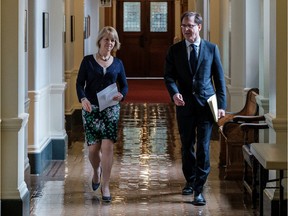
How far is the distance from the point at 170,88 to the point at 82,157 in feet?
11.9

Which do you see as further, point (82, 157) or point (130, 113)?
point (130, 113)

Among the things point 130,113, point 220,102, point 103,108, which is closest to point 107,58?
point 103,108

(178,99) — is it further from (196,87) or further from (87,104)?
(87,104)

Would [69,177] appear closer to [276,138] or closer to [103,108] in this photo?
[103,108]

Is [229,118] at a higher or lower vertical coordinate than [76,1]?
lower

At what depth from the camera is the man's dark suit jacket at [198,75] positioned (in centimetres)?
904

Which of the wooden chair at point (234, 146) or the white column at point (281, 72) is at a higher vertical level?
the white column at point (281, 72)

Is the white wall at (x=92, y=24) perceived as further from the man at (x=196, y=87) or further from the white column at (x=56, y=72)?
the man at (x=196, y=87)

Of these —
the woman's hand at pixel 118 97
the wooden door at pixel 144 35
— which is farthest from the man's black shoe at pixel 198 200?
the wooden door at pixel 144 35

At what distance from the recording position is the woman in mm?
9109

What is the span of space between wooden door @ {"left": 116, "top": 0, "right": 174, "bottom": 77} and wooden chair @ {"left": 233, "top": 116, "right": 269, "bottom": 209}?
19.9 metres

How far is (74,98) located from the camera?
17.1m

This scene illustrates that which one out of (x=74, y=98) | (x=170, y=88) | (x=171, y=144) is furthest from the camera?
(x=74, y=98)

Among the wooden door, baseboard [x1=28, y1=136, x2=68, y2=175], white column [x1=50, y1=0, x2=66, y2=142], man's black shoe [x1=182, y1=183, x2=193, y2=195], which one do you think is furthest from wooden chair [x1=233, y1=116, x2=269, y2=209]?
the wooden door
